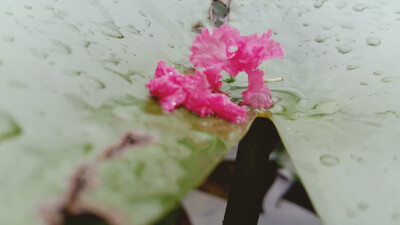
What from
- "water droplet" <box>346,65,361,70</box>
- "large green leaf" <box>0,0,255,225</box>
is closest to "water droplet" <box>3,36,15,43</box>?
"large green leaf" <box>0,0,255,225</box>

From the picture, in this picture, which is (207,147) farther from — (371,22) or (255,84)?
(371,22)

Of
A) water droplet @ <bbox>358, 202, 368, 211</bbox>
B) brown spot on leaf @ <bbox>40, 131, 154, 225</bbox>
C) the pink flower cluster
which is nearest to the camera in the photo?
brown spot on leaf @ <bbox>40, 131, 154, 225</bbox>

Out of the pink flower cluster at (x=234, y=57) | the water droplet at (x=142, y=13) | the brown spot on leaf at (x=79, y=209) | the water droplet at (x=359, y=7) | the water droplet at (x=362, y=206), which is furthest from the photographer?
the water droplet at (x=359, y=7)

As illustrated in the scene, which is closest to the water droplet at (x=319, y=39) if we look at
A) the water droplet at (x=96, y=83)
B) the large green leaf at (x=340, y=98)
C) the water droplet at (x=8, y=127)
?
the large green leaf at (x=340, y=98)

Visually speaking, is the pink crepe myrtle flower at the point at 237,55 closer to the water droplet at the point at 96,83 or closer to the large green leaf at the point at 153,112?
the large green leaf at the point at 153,112

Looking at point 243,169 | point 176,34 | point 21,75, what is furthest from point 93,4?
point 243,169

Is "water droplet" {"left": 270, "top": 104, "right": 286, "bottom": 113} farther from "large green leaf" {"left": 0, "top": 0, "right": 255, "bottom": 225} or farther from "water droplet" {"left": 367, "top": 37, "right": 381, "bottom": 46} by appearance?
"water droplet" {"left": 367, "top": 37, "right": 381, "bottom": 46}

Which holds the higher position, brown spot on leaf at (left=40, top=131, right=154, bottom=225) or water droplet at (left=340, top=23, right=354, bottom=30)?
water droplet at (left=340, top=23, right=354, bottom=30)
